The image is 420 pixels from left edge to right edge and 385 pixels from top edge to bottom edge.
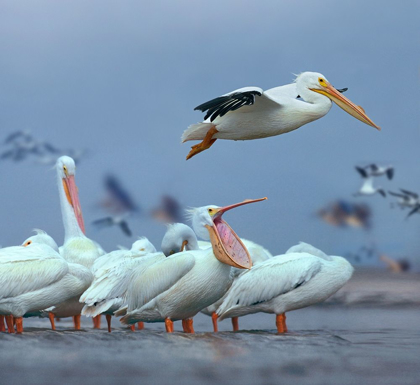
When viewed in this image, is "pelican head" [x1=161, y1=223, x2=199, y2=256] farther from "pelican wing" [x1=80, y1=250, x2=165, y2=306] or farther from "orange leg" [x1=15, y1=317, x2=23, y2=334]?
"orange leg" [x1=15, y1=317, x2=23, y2=334]

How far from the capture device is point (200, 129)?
260 inches

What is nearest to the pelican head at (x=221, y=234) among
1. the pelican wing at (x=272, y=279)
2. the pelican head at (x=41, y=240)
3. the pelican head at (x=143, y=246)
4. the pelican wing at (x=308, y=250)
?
the pelican wing at (x=272, y=279)

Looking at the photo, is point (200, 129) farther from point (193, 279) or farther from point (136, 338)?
point (136, 338)

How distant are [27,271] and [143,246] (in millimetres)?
1939

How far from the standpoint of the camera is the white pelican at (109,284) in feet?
22.6

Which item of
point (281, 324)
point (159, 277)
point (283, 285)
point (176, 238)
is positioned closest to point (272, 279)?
point (283, 285)

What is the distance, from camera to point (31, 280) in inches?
254

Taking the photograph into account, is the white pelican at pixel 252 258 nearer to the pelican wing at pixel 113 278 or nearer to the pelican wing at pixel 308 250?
the pelican wing at pixel 308 250

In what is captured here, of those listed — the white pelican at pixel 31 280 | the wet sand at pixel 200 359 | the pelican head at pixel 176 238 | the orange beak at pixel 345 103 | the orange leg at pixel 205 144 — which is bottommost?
the wet sand at pixel 200 359

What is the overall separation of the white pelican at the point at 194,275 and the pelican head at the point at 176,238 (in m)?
0.27

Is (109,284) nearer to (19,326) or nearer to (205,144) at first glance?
(19,326)

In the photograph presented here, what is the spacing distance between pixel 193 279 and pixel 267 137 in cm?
125

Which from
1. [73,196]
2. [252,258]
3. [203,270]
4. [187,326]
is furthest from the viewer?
[73,196]

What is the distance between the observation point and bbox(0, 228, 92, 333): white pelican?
645 centimetres
